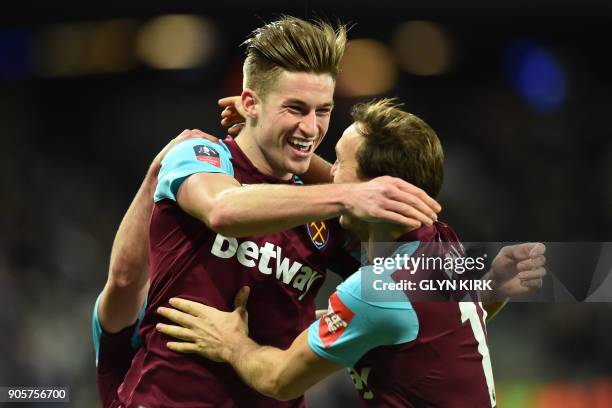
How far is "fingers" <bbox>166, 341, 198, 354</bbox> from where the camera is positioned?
255 centimetres

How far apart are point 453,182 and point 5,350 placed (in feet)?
11.4

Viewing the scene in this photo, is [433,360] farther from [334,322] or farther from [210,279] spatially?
[210,279]

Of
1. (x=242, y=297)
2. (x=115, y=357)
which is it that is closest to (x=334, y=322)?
(x=242, y=297)

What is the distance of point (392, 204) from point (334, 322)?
437 millimetres

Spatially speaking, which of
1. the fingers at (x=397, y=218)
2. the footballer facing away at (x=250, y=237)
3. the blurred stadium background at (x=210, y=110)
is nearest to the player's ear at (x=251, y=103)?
the footballer facing away at (x=250, y=237)

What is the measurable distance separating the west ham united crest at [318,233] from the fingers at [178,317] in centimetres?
49

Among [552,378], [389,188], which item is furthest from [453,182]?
[389,188]

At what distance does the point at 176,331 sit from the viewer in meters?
2.58

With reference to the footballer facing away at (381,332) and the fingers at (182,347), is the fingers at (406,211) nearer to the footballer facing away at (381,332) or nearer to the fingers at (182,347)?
the footballer facing away at (381,332)

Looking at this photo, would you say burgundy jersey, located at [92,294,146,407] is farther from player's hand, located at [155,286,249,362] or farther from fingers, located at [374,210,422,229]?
fingers, located at [374,210,422,229]

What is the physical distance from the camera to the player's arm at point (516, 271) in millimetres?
2777

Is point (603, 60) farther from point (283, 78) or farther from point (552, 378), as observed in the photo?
point (283, 78)

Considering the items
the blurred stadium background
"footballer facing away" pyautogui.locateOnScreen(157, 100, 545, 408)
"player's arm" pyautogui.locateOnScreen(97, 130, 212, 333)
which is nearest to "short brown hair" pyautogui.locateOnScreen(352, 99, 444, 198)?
"footballer facing away" pyautogui.locateOnScreen(157, 100, 545, 408)

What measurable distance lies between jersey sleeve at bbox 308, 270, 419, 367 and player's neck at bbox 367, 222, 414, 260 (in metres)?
0.15
